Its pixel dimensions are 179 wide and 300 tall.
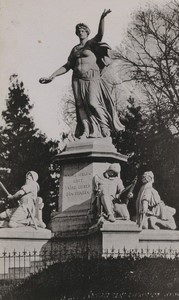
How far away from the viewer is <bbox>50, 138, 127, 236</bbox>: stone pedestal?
16.3 meters

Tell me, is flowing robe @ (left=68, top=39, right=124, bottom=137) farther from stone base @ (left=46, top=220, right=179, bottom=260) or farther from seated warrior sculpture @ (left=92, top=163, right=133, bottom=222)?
stone base @ (left=46, top=220, right=179, bottom=260)

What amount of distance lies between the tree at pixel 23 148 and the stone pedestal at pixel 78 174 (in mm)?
15213

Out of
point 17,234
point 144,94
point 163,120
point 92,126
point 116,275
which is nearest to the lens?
point 116,275

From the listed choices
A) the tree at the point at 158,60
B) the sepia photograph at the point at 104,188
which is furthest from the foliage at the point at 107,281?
the tree at the point at 158,60

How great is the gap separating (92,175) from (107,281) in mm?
5608

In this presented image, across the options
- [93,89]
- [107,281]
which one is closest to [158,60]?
[93,89]

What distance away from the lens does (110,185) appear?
16.0 meters

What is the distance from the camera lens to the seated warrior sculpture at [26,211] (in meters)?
16.3

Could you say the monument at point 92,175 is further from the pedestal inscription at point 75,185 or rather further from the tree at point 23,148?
the tree at point 23,148

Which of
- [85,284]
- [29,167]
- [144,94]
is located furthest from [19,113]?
[85,284]

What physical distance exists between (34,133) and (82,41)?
1893cm

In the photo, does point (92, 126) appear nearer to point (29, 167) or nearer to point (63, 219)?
point (63, 219)

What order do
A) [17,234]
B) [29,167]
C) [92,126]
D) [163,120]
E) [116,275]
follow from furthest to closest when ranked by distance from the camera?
[29,167], [163,120], [92,126], [17,234], [116,275]

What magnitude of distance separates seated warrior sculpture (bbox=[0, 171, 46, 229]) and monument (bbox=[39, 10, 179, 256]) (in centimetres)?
Result: 51
